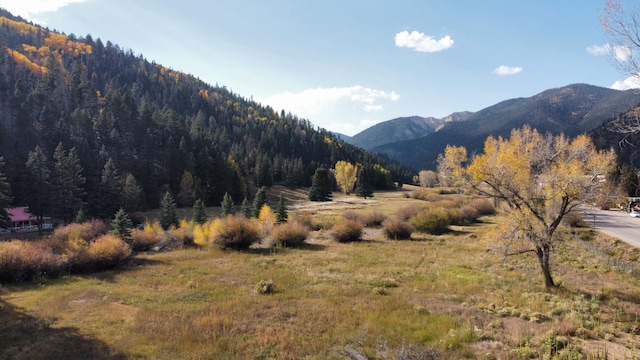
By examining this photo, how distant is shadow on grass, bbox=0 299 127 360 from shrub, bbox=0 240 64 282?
10.4 meters

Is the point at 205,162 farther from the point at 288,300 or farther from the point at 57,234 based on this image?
the point at 288,300

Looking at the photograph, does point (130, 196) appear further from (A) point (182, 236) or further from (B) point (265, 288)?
(B) point (265, 288)

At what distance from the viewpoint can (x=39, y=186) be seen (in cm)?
6097

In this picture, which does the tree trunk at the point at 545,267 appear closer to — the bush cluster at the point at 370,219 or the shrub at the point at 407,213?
the shrub at the point at 407,213

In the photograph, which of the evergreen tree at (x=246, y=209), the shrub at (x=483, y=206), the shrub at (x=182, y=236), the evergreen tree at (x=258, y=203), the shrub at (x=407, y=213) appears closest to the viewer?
the shrub at (x=182, y=236)

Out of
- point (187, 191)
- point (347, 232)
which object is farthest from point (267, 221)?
point (187, 191)

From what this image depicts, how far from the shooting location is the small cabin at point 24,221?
58.4 meters

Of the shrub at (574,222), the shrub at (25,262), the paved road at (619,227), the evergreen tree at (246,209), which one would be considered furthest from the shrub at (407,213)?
the shrub at (25,262)

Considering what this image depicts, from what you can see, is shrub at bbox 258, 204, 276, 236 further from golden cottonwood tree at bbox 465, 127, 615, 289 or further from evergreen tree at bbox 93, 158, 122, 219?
evergreen tree at bbox 93, 158, 122, 219

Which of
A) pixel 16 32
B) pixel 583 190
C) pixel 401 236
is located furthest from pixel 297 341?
pixel 16 32

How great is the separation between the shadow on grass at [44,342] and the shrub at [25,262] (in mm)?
10395

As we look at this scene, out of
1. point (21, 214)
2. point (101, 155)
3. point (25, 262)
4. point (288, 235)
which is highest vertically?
point (101, 155)

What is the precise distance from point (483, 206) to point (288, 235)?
1708 inches

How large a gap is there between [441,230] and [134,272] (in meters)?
41.1
